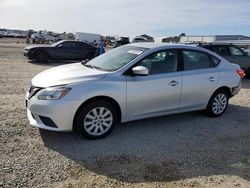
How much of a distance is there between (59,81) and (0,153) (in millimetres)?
1409

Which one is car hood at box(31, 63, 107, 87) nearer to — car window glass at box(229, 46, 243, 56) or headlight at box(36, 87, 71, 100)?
headlight at box(36, 87, 71, 100)

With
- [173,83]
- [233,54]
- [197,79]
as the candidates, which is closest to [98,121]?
[173,83]

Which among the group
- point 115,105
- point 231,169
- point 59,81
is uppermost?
point 59,81

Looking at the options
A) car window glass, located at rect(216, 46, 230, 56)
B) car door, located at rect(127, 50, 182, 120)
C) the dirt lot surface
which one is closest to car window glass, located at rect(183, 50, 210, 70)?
car door, located at rect(127, 50, 182, 120)

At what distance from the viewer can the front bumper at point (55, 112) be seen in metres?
4.70

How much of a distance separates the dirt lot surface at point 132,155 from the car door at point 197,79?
469mm

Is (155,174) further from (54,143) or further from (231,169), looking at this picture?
(54,143)

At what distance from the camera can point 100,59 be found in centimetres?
623

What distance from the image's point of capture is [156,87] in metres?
5.60

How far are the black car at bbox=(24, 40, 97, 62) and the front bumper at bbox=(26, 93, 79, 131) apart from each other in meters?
13.0

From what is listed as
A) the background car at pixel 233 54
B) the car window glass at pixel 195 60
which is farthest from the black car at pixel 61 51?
the car window glass at pixel 195 60

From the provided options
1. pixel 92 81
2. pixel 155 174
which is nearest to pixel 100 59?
pixel 92 81

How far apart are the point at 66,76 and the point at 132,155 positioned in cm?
173

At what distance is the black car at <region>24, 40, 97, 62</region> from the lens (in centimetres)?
1727
